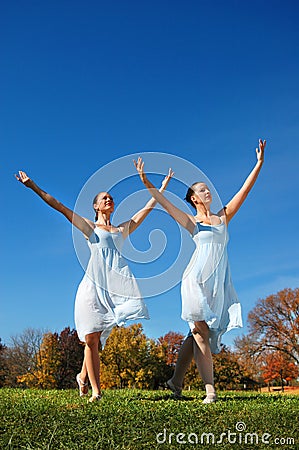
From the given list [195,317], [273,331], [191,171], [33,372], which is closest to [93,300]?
[195,317]

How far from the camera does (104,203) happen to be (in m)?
6.91

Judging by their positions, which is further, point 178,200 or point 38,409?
point 178,200

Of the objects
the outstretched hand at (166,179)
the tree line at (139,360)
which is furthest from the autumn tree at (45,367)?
the outstretched hand at (166,179)

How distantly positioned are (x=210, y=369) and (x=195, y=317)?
2.30 feet

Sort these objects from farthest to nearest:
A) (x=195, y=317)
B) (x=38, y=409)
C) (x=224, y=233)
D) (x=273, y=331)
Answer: (x=273, y=331), (x=224, y=233), (x=195, y=317), (x=38, y=409)

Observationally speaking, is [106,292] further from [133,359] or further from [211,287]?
[133,359]

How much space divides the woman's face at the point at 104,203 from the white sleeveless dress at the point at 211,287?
1.24 metres

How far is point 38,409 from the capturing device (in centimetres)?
502

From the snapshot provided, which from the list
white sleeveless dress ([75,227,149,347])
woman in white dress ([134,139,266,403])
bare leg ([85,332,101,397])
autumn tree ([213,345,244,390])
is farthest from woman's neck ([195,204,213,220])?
autumn tree ([213,345,244,390])

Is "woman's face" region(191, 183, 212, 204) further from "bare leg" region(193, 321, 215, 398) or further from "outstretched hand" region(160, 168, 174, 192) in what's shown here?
"bare leg" region(193, 321, 215, 398)

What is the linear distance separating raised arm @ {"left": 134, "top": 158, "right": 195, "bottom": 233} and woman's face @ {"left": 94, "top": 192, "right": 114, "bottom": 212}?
0.67 metres

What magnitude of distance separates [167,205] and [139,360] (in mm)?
18585

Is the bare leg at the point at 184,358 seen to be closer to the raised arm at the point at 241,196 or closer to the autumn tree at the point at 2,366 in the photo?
the raised arm at the point at 241,196

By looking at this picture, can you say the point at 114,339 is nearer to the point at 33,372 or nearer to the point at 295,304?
the point at 33,372
